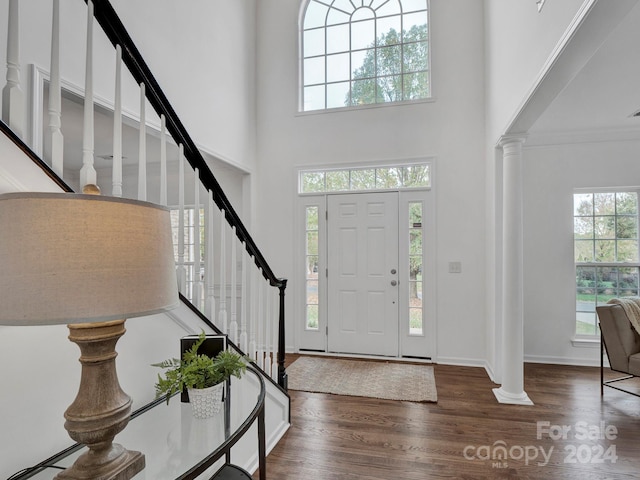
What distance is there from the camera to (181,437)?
118 centimetres

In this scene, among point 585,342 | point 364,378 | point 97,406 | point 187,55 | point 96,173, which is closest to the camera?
point 97,406

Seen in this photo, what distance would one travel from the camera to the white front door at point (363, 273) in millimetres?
4219

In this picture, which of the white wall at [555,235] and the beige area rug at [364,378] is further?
the white wall at [555,235]

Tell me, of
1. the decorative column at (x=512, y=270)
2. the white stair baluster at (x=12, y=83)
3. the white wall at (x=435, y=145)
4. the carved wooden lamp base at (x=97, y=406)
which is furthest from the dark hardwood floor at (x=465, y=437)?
the white stair baluster at (x=12, y=83)

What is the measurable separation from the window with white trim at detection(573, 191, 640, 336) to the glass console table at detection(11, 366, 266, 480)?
4.14 meters

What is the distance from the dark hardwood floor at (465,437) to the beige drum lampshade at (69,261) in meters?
1.83

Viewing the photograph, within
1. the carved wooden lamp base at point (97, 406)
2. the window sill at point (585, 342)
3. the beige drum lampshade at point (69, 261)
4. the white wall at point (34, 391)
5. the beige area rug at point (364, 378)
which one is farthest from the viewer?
the window sill at point (585, 342)

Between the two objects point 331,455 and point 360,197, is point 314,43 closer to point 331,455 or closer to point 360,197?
point 360,197

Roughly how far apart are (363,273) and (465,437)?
2.12m

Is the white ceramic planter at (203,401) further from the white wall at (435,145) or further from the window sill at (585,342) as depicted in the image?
the window sill at (585,342)

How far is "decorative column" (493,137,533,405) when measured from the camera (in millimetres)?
3117

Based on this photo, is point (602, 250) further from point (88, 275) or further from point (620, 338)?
point (88, 275)

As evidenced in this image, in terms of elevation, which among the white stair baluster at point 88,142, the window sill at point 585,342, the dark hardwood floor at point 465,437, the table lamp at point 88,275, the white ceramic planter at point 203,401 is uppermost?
the white stair baluster at point 88,142

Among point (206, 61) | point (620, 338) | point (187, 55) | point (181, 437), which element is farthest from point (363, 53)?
point (181, 437)
